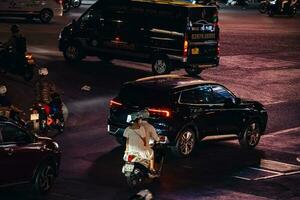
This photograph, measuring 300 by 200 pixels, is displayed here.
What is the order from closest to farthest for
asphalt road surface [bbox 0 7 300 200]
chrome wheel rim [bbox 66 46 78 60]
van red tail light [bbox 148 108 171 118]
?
asphalt road surface [bbox 0 7 300 200] → van red tail light [bbox 148 108 171 118] → chrome wheel rim [bbox 66 46 78 60]

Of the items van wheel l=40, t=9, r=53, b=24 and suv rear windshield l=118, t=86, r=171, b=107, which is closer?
suv rear windshield l=118, t=86, r=171, b=107

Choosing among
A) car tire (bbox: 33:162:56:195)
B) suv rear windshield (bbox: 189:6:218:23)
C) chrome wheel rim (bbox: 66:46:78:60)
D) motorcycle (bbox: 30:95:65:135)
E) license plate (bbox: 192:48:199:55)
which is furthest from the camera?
chrome wheel rim (bbox: 66:46:78:60)

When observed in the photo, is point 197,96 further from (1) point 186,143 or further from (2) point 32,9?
(2) point 32,9

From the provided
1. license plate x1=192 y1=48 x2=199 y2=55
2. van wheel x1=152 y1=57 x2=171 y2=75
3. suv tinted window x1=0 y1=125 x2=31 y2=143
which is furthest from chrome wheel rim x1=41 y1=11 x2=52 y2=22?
suv tinted window x1=0 y1=125 x2=31 y2=143

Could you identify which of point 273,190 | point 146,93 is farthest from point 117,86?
point 273,190

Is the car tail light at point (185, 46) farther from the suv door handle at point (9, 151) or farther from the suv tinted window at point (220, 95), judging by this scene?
the suv door handle at point (9, 151)

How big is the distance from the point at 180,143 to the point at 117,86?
338 inches

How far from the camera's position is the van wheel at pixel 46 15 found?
38.9 meters

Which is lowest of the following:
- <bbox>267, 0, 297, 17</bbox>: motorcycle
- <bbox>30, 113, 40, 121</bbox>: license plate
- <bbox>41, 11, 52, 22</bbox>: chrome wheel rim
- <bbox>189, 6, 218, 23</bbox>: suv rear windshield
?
<bbox>267, 0, 297, 17</bbox>: motorcycle

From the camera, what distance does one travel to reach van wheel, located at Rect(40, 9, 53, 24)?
38.9 meters

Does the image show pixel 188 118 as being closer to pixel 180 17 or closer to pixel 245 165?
pixel 245 165

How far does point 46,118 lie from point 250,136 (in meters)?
4.54

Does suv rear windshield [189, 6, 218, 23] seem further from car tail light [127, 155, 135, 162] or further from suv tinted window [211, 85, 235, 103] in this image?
car tail light [127, 155, 135, 162]

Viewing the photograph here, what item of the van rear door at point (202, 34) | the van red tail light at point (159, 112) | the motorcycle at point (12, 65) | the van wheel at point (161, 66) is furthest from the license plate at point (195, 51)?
the van red tail light at point (159, 112)
